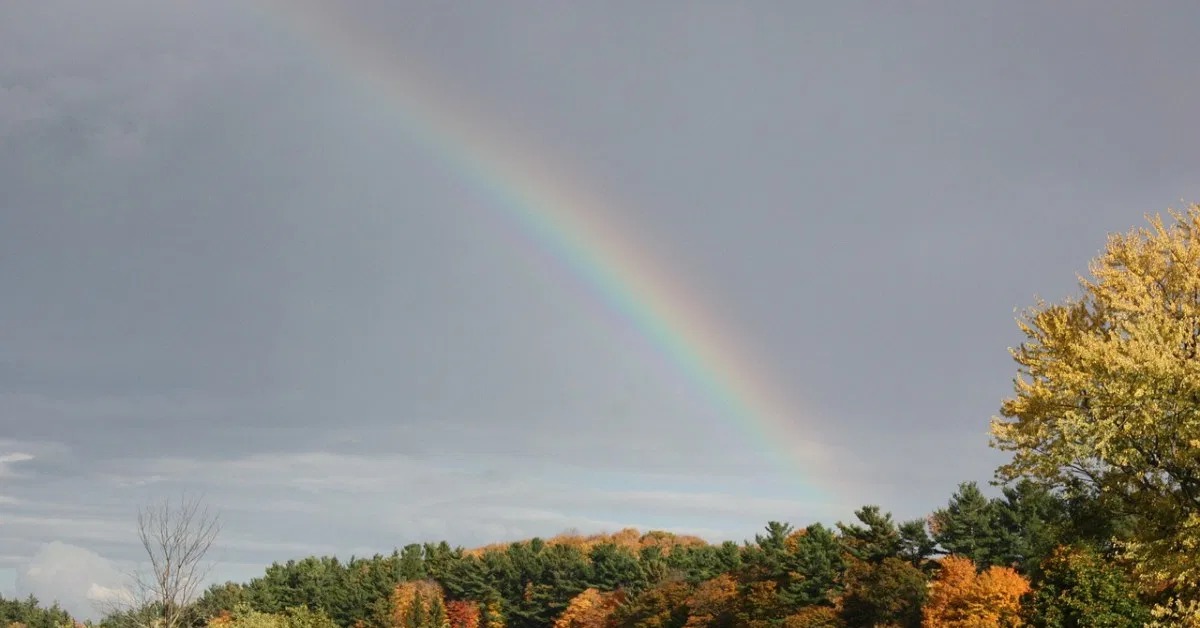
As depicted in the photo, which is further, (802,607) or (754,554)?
(754,554)

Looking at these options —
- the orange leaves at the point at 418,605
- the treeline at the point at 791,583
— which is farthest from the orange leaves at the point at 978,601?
Answer: the orange leaves at the point at 418,605

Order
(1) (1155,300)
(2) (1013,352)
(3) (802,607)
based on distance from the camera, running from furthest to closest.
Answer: (3) (802,607), (2) (1013,352), (1) (1155,300)

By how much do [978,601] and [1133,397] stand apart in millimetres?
40410

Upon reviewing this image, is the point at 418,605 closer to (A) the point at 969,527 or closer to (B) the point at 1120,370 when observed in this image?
(A) the point at 969,527

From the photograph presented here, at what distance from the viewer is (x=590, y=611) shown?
129000 mm

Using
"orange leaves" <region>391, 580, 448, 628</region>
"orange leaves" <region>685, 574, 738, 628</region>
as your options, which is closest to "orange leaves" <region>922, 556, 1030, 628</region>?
"orange leaves" <region>685, 574, 738, 628</region>

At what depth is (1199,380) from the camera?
3047cm

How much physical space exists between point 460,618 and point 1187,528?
13447 centimetres

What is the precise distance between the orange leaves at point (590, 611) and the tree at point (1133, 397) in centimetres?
9202

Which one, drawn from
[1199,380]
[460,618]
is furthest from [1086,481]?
[460,618]

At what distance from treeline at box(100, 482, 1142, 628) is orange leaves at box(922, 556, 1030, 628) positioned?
0.09m

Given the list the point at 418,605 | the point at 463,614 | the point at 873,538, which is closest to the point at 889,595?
the point at 873,538

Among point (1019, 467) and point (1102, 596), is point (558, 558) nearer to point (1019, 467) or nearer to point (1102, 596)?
point (1102, 596)

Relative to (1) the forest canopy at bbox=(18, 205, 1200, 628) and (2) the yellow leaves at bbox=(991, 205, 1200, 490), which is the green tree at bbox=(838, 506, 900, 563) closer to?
(1) the forest canopy at bbox=(18, 205, 1200, 628)
